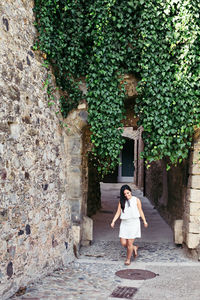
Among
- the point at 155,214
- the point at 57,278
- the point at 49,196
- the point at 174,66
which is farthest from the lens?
the point at 155,214

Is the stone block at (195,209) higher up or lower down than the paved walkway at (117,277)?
higher up

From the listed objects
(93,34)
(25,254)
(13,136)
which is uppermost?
(93,34)

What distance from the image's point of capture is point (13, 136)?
4.21 metres

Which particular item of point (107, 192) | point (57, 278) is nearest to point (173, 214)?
point (57, 278)

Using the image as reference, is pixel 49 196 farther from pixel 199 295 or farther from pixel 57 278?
pixel 199 295

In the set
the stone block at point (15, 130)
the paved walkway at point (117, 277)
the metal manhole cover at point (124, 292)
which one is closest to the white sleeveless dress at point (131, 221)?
the paved walkway at point (117, 277)

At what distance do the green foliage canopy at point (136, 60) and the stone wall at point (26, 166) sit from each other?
65 cm

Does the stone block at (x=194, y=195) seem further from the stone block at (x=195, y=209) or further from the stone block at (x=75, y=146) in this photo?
the stone block at (x=75, y=146)

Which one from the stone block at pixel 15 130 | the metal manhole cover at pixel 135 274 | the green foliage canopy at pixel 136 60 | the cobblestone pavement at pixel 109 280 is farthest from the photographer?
the green foliage canopy at pixel 136 60

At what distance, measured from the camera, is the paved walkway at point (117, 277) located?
13.5ft

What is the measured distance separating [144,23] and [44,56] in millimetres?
1704

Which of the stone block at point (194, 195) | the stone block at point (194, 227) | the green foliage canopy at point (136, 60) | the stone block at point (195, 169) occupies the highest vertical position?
the green foliage canopy at point (136, 60)

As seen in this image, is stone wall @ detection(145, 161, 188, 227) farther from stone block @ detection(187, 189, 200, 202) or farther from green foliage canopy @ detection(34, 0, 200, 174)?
green foliage canopy @ detection(34, 0, 200, 174)

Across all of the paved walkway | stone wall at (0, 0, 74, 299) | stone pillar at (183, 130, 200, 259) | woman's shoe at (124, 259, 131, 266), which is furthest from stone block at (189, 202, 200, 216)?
stone wall at (0, 0, 74, 299)
